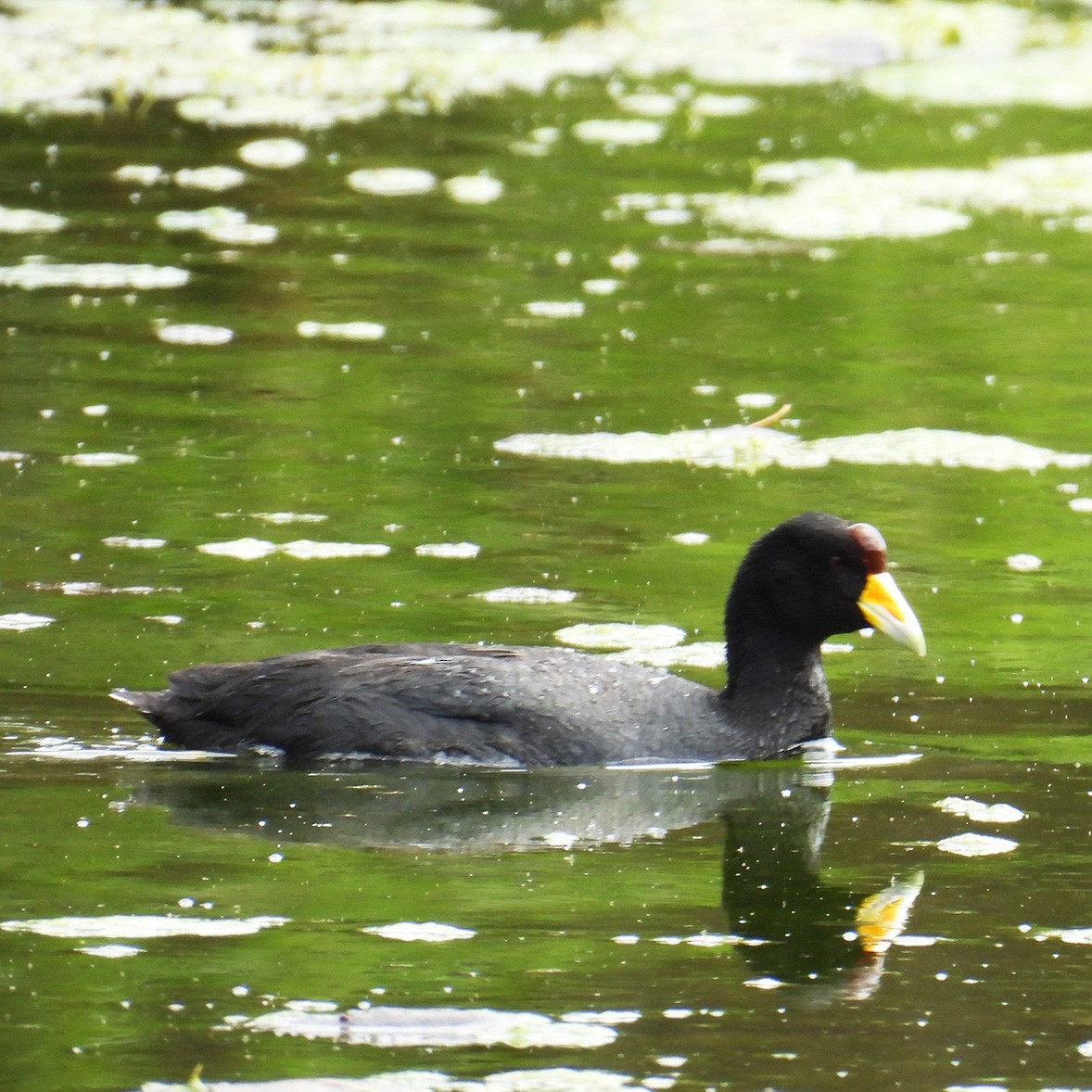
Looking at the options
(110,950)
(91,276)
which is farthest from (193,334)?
(110,950)

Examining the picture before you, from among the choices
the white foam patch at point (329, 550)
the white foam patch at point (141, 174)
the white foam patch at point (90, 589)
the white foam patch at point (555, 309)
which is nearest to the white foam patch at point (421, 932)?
the white foam patch at point (90, 589)

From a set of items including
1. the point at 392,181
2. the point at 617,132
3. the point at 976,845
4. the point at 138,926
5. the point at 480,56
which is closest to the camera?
the point at 138,926

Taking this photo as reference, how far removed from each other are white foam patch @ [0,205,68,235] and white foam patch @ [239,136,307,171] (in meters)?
2.27

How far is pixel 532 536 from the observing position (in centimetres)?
916

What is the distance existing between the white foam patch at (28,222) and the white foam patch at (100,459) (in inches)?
181

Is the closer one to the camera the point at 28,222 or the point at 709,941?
the point at 709,941

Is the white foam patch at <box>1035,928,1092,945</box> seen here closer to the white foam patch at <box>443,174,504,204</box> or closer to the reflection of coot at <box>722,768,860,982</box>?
the reflection of coot at <box>722,768,860,982</box>

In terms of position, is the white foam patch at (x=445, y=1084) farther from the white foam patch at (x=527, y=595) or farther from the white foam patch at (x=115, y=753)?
the white foam patch at (x=527, y=595)

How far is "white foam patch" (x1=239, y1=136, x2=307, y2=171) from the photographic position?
16.8m

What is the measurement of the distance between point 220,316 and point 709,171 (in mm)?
5200

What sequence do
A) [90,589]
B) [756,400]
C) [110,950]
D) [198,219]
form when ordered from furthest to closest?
[198,219]
[756,400]
[90,589]
[110,950]

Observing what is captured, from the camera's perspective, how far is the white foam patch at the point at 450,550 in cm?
891

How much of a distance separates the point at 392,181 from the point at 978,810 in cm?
1047

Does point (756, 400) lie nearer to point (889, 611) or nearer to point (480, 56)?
point (889, 611)
